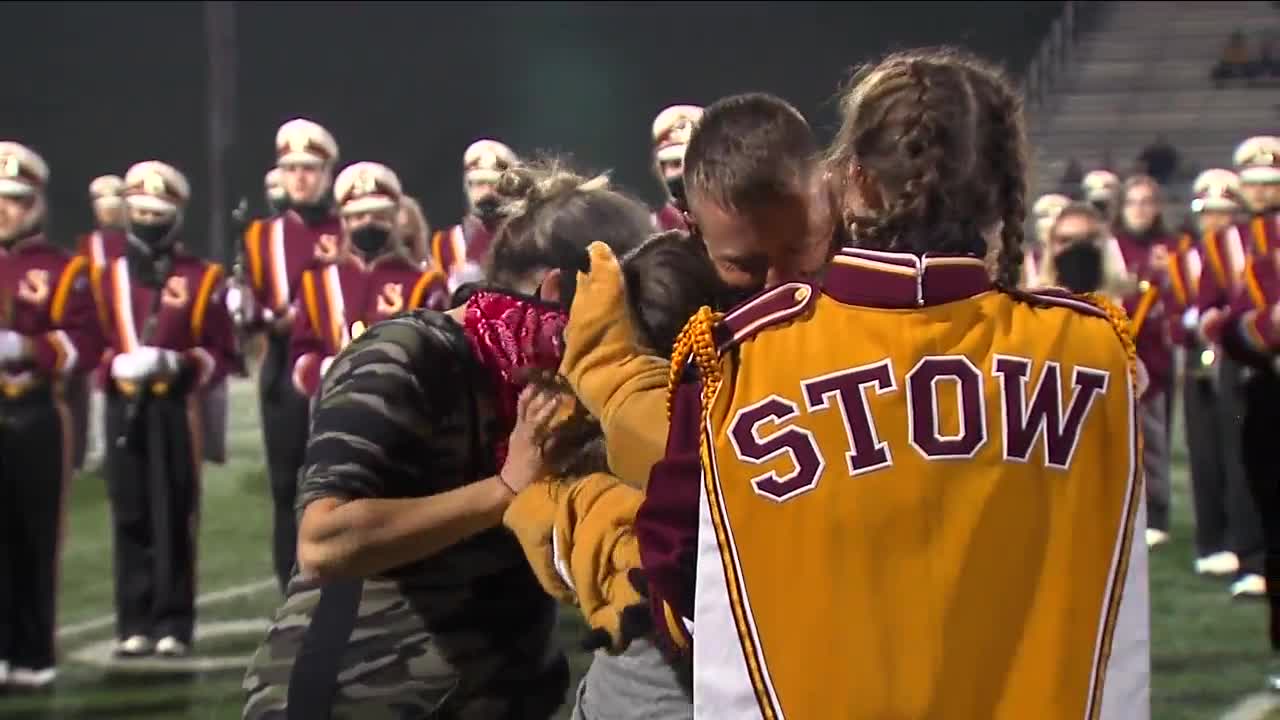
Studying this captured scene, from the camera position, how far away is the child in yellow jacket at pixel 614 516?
4.50 ft

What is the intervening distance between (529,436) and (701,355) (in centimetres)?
38

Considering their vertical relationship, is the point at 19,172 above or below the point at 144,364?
above

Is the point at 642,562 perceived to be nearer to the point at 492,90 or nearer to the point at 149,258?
the point at 149,258

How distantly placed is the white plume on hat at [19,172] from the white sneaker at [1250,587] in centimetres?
409

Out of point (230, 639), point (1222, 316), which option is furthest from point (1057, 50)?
point (230, 639)

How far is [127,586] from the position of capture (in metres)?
5.01

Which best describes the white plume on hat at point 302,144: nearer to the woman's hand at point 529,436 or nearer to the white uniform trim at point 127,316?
the white uniform trim at point 127,316

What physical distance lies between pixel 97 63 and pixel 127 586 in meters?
10.2

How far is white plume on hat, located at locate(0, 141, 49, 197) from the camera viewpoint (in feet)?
15.4

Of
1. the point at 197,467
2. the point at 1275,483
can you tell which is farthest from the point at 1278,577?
the point at 197,467

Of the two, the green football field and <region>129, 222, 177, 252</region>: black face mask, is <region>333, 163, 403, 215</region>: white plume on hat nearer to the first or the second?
<region>129, 222, 177, 252</region>: black face mask

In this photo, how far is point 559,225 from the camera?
5.46 ft

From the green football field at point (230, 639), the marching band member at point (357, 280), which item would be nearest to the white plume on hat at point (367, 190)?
the marching band member at point (357, 280)

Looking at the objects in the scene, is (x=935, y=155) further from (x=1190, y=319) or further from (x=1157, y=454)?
(x=1157, y=454)
